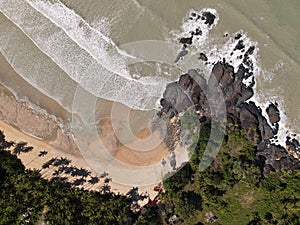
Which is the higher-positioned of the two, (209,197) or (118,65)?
(118,65)

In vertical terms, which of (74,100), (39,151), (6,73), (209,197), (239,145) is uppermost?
(6,73)

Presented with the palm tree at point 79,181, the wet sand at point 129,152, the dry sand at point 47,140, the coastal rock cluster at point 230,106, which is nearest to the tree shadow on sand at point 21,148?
the dry sand at point 47,140

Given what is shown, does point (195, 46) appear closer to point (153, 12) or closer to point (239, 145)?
point (153, 12)

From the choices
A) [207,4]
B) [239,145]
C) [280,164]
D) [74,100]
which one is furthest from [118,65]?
[280,164]

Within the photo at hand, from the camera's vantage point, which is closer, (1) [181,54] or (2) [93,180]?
(2) [93,180]

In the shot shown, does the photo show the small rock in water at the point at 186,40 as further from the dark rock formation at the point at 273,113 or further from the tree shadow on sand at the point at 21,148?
the tree shadow on sand at the point at 21,148

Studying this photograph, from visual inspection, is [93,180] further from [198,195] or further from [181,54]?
[181,54]

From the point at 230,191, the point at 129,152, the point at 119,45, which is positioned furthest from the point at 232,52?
the point at 129,152
